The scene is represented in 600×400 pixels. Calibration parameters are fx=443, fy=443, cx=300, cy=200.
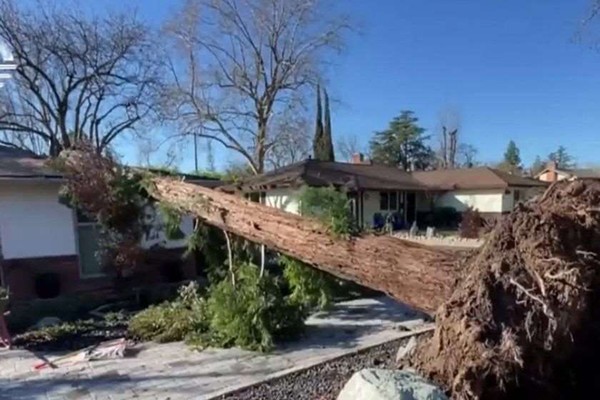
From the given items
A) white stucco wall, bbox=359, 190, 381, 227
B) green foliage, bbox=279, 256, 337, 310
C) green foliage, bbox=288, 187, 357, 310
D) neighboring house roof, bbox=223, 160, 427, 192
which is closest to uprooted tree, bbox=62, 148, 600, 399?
green foliage, bbox=288, 187, 357, 310

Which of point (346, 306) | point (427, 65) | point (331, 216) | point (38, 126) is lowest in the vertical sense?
point (346, 306)

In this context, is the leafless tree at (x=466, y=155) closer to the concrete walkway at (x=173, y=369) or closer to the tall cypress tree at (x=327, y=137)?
the tall cypress tree at (x=327, y=137)

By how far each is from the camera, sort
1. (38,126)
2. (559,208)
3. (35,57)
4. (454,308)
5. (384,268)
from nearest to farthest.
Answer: (454,308) < (559,208) < (384,268) < (35,57) < (38,126)

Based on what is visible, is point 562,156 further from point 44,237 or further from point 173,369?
point 173,369

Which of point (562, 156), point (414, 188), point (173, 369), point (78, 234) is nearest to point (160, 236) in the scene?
point (78, 234)

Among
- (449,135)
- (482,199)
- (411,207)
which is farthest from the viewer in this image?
(449,135)

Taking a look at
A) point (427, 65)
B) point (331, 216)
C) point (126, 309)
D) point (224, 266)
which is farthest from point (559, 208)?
point (427, 65)

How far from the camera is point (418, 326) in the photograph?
276 inches

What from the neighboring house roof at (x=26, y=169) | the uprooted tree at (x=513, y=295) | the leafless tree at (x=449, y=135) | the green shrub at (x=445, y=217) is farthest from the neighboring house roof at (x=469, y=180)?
the uprooted tree at (x=513, y=295)

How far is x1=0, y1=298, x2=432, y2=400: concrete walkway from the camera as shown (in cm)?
462

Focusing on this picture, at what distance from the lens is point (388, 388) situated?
9.68ft

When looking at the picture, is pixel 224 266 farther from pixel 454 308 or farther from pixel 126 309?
pixel 454 308

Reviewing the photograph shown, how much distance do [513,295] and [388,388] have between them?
130 centimetres

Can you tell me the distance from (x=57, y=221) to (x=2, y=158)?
7.31 ft
